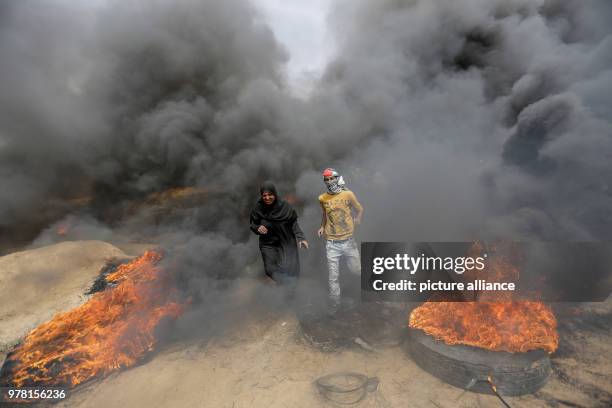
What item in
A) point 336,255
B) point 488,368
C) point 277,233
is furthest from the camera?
point 277,233

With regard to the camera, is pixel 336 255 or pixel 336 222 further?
pixel 336 255

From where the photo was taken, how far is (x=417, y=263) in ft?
17.1

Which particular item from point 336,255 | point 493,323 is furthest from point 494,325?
point 336,255

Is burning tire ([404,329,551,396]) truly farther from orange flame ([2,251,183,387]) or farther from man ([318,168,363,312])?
orange flame ([2,251,183,387])

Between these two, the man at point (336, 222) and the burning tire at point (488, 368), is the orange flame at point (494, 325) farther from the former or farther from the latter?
the man at point (336, 222)

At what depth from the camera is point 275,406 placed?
3152mm

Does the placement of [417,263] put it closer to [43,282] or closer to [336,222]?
[336,222]

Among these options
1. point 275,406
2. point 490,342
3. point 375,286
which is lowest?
point 275,406

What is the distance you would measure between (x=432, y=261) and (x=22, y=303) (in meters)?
7.60

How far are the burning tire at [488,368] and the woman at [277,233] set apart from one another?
2.25 metres

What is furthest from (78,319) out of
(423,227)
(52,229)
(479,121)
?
(479,121)

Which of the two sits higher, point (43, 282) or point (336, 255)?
point (336, 255)

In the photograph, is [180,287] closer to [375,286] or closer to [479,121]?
[375,286]

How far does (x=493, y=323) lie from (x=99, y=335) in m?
5.21
